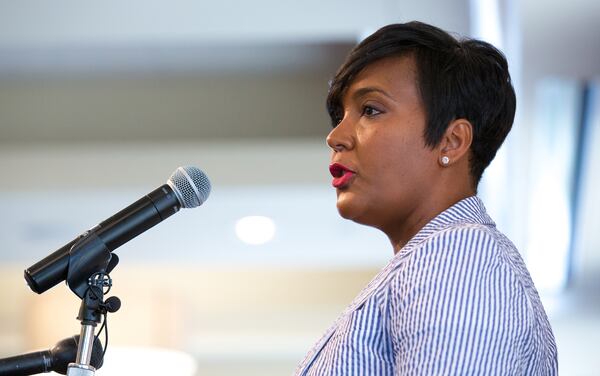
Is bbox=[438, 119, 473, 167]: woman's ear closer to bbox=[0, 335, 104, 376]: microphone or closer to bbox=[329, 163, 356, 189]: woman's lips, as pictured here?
bbox=[329, 163, 356, 189]: woman's lips

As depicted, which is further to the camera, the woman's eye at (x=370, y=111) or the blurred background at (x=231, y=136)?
the blurred background at (x=231, y=136)

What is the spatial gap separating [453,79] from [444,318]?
1.35 ft

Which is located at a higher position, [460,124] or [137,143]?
[137,143]

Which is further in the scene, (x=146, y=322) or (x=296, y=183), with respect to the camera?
(x=146, y=322)

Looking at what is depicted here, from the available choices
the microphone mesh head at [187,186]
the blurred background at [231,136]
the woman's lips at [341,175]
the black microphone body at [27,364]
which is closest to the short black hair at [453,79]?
the woman's lips at [341,175]

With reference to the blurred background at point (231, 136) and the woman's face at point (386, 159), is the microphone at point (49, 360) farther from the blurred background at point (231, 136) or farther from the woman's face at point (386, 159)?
the blurred background at point (231, 136)

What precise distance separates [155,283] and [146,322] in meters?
2.36

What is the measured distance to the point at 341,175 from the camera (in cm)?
141

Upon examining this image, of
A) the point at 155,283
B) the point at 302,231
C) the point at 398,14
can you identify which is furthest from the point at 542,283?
the point at 155,283

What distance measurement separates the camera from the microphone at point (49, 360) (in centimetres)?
136

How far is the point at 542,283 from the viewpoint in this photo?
19.6 feet

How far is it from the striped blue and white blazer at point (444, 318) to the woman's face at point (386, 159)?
9cm

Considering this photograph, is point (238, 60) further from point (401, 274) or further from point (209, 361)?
point (209, 361)

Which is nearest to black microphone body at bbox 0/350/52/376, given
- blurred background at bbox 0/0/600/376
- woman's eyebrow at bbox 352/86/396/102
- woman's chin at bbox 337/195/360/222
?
woman's chin at bbox 337/195/360/222
